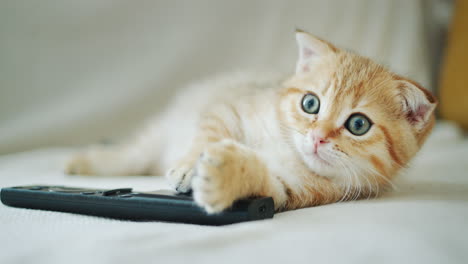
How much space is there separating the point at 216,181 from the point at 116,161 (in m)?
0.93

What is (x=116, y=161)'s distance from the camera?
158 cm

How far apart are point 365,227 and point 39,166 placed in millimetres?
1287

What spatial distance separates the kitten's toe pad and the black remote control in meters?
0.02

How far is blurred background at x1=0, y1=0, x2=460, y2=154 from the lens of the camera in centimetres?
191

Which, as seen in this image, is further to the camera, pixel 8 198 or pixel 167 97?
pixel 167 97

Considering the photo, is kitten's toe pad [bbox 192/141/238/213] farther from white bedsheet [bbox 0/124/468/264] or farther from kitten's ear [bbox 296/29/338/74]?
kitten's ear [bbox 296/29/338/74]

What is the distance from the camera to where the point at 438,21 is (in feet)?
8.21

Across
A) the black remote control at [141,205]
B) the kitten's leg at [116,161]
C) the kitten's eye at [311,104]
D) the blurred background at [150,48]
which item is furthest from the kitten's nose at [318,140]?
the blurred background at [150,48]

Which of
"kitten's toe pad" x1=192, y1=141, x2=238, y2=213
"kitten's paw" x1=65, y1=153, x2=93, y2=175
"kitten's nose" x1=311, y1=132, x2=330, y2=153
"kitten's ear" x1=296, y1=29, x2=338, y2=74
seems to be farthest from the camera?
"kitten's paw" x1=65, y1=153, x2=93, y2=175

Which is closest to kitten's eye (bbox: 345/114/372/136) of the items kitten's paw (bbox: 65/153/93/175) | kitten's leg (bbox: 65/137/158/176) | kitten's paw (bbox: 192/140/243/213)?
kitten's paw (bbox: 192/140/243/213)

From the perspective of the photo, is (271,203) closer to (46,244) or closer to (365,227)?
(365,227)

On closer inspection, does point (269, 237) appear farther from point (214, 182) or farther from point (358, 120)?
point (358, 120)

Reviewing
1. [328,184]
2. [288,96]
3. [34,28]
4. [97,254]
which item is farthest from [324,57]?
[34,28]

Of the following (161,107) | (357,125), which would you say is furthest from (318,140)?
(161,107)
